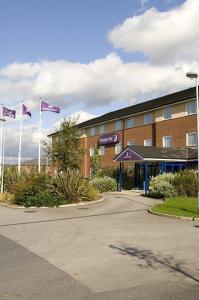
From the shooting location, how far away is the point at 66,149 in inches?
1366

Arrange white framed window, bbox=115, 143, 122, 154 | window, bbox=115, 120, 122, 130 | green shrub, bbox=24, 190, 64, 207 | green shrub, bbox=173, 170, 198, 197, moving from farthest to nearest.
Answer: window, bbox=115, 120, 122, 130, white framed window, bbox=115, 143, 122, 154, green shrub, bbox=173, 170, 198, 197, green shrub, bbox=24, 190, 64, 207

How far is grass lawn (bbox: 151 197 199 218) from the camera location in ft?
56.2

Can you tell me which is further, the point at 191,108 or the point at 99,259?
the point at 191,108

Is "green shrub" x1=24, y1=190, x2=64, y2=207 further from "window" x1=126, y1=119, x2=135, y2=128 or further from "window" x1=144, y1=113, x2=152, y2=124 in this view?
"window" x1=126, y1=119, x2=135, y2=128

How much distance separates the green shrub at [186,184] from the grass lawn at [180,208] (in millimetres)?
2647

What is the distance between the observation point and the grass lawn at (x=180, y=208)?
17.1m

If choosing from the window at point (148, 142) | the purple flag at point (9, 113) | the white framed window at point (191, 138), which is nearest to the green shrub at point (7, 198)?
the purple flag at point (9, 113)

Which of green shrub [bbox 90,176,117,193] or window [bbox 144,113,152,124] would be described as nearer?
green shrub [bbox 90,176,117,193]

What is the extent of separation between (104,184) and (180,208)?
14613mm

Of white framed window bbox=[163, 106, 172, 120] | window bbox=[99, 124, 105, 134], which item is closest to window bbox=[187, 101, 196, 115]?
white framed window bbox=[163, 106, 172, 120]

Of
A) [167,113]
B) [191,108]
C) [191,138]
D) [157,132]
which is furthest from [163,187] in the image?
[157,132]

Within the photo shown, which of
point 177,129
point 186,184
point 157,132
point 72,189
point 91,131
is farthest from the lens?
point 91,131

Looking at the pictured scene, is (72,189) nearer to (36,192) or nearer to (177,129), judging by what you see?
(36,192)

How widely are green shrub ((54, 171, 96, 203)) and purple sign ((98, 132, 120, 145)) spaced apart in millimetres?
21057
